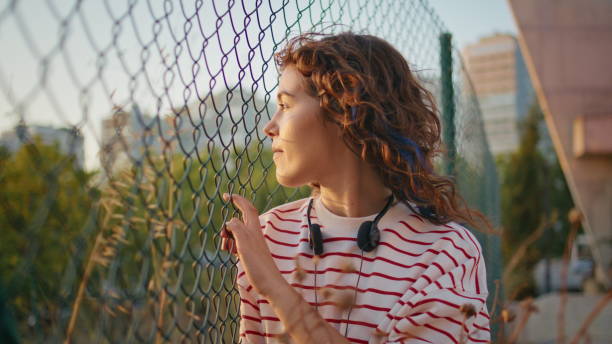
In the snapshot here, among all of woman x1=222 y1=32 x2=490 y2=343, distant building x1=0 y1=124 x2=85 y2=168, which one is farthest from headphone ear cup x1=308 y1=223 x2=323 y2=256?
distant building x1=0 y1=124 x2=85 y2=168

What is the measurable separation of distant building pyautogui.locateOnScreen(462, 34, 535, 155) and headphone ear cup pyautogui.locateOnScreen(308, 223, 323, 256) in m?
25.2

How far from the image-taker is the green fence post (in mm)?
3371

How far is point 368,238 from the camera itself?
1662 mm

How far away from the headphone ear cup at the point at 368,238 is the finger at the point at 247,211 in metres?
0.26

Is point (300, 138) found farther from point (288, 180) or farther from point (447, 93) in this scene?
point (447, 93)

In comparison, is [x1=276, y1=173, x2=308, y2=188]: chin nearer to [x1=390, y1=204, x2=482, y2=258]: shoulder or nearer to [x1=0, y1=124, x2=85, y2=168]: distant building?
[x1=390, y1=204, x2=482, y2=258]: shoulder

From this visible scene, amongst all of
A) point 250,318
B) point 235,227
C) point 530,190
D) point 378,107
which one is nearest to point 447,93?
point 378,107

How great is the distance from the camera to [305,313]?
144 cm

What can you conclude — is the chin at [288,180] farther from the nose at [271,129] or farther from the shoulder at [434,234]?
the shoulder at [434,234]

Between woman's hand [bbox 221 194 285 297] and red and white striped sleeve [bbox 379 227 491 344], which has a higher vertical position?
woman's hand [bbox 221 194 285 297]

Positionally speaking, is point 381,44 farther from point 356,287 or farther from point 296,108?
point 356,287

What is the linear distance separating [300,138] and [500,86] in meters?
41.3

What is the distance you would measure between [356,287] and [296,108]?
17.9 inches

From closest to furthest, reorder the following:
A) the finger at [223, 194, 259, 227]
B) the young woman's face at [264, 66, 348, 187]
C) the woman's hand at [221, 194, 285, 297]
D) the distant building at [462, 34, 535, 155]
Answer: the woman's hand at [221, 194, 285, 297] → the finger at [223, 194, 259, 227] → the young woman's face at [264, 66, 348, 187] → the distant building at [462, 34, 535, 155]
